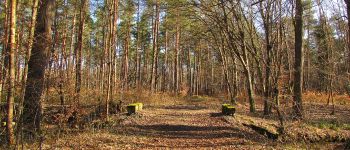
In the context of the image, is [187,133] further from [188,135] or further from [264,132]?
[264,132]

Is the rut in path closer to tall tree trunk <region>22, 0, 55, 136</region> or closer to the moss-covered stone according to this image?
the moss-covered stone

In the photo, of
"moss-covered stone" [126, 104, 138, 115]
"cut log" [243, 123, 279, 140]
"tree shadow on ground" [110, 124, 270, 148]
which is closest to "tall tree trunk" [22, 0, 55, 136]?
"tree shadow on ground" [110, 124, 270, 148]

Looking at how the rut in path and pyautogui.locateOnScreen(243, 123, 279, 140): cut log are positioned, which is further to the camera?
pyautogui.locateOnScreen(243, 123, 279, 140): cut log

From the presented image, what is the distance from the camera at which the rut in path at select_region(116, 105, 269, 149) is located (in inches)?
361

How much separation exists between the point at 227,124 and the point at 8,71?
785 centimetres

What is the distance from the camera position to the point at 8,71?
21.8ft

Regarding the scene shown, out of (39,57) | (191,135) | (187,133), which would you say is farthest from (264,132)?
(39,57)

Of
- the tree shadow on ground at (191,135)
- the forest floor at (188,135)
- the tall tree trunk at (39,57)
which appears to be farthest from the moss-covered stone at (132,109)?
the tall tree trunk at (39,57)

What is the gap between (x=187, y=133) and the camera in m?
10.6

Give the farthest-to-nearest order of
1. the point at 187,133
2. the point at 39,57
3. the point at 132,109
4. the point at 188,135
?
the point at 132,109, the point at 187,133, the point at 188,135, the point at 39,57

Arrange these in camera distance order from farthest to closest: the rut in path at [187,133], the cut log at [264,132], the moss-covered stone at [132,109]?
1. the moss-covered stone at [132,109]
2. the cut log at [264,132]
3. the rut in path at [187,133]

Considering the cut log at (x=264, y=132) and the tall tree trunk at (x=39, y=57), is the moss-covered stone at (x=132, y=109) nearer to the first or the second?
the cut log at (x=264, y=132)

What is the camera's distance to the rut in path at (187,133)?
9.16 metres

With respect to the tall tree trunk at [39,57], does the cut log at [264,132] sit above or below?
below
